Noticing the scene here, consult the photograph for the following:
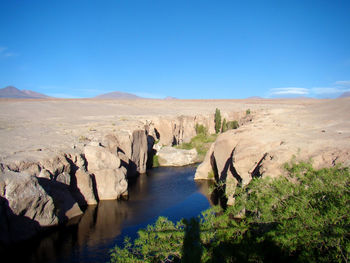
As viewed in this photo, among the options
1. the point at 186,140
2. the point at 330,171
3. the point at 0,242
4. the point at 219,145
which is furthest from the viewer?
the point at 186,140

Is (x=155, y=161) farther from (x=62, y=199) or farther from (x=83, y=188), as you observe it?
(x=62, y=199)

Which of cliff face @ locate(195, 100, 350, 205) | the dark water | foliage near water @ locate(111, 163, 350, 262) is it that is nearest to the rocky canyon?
cliff face @ locate(195, 100, 350, 205)

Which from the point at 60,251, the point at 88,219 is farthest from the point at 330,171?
the point at 88,219

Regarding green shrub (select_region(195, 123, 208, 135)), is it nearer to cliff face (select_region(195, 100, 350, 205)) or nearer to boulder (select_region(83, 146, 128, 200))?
cliff face (select_region(195, 100, 350, 205))

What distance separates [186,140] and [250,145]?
27287 millimetres

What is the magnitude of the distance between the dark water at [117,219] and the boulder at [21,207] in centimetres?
82

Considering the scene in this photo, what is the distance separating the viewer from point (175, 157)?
120 ft

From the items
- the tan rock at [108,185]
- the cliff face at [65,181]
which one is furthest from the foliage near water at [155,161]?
the tan rock at [108,185]

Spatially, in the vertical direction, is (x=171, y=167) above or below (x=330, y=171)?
below

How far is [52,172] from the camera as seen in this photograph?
60.6ft

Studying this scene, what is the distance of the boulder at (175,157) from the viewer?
Answer: 3634 cm

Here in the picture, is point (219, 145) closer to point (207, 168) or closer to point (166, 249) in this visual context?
point (207, 168)

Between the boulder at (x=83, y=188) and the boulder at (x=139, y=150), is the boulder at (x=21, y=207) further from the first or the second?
the boulder at (x=139, y=150)

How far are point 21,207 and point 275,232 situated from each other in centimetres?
1261
